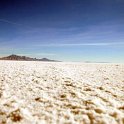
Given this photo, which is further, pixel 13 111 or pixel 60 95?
pixel 60 95

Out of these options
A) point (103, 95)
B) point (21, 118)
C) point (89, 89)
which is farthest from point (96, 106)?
point (21, 118)

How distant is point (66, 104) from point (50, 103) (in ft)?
2.18

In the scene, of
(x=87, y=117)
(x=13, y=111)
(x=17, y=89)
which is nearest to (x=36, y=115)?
(x=13, y=111)

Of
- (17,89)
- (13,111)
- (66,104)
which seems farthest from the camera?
(17,89)

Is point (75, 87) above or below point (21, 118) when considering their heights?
above

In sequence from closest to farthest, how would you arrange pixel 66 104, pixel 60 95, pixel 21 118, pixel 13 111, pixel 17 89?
pixel 21 118 → pixel 13 111 → pixel 66 104 → pixel 60 95 → pixel 17 89

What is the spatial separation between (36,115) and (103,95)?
340 cm

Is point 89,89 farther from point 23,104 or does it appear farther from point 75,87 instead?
point 23,104

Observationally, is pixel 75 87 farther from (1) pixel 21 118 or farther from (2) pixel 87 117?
(1) pixel 21 118

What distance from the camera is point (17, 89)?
8.59 meters

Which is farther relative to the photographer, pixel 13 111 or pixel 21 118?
pixel 13 111

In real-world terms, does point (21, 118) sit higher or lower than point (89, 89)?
lower

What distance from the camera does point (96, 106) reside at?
6.60 m

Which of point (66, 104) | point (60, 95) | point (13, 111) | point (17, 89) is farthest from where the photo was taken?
point (17, 89)
